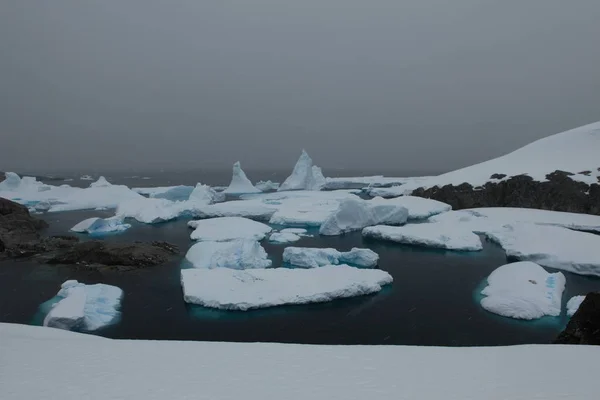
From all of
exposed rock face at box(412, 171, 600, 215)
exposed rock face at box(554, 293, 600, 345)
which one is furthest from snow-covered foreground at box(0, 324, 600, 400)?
exposed rock face at box(412, 171, 600, 215)

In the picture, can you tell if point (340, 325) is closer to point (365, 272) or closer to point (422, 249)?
point (365, 272)

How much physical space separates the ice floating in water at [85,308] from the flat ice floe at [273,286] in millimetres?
2420

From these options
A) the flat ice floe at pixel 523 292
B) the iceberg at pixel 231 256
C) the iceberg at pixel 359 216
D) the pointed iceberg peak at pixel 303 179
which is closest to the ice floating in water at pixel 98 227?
the iceberg at pixel 231 256

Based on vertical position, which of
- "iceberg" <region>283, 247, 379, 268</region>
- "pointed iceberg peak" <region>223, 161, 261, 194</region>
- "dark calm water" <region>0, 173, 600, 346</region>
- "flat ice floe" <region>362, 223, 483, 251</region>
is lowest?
"dark calm water" <region>0, 173, 600, 346</region>

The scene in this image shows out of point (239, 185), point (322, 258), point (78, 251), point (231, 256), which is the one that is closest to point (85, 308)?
point (231, 256)

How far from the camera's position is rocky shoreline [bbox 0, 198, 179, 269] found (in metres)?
17.4

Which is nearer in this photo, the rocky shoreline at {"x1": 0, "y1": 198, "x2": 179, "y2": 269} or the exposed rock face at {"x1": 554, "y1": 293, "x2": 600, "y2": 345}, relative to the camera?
the exposed rock face at {"x1": 554, "y1": 293, "x2": 600, "y2": 345}

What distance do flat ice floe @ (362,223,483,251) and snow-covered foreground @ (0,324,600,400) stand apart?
1587 cm

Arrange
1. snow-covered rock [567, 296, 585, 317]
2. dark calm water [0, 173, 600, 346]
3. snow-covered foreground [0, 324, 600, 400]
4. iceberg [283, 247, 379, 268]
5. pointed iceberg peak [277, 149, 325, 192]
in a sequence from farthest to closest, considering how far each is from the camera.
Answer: pointed iceberg peak [277, 149, 325, 192]
iceberg [283, 247, 379, 268]
snow-covered rock [567, 296, 585, 317]
dark calm water [0, 173, 600, 346]
snow-covered foreground [0, 324, 600, 400]

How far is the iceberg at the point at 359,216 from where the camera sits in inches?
1021

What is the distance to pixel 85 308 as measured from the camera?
11555 mm

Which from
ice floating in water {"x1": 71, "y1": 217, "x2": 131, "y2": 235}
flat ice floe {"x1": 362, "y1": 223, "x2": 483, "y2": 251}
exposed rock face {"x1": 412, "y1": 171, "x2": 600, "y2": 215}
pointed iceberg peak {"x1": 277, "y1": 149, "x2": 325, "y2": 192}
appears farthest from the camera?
pointed iceberg peak {"x1": 277, "y1": 149, "x2": 325, "y2": 192}

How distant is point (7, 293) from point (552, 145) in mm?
46354

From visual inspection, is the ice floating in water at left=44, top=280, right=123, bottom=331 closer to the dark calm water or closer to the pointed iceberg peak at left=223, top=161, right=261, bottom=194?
the dark calm water
